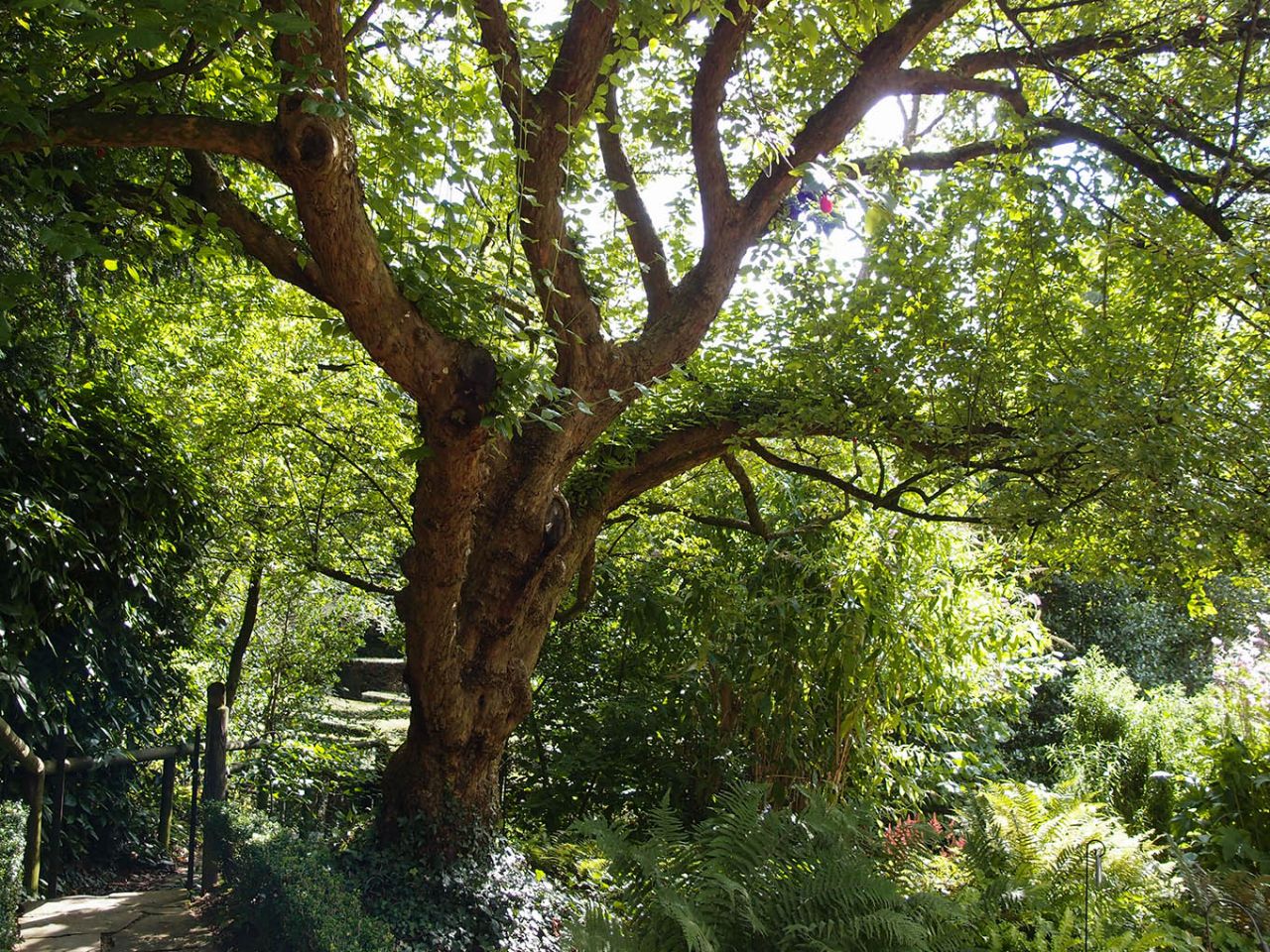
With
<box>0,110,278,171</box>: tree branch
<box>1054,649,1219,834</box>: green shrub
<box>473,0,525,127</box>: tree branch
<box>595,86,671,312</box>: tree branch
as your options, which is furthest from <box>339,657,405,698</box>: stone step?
<box>0,110,278,171</box>: tree branch

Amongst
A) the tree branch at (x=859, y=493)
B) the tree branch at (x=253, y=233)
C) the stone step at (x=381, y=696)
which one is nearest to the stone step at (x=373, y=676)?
the stone step at (x=381, y=696)

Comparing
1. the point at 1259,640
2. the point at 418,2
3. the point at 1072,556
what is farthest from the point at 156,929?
the point at 1259,640

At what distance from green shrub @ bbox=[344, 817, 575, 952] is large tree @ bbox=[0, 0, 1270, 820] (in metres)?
0.20

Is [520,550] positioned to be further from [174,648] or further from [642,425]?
[174,648]

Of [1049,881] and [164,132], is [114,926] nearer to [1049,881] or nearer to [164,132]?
[164,132]

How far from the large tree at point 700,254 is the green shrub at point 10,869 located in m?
1.47

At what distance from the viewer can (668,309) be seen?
A: 4418 mm

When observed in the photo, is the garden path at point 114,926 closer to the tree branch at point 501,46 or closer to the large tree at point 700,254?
the large tree at point 700,254

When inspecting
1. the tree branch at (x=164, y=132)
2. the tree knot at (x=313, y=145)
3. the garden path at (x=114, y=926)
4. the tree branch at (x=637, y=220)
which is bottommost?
the garden path at (x=114, y=926)

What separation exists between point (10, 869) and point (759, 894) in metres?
2.56

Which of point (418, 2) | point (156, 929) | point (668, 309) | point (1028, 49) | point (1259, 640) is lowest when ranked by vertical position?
point (156, 929)

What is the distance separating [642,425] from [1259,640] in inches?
280

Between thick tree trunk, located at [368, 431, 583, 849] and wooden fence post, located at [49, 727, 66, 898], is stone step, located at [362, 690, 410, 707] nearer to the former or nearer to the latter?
wooden fence post, located at [49, 727, 66, 898]

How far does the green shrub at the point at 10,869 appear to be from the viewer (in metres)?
2.92
